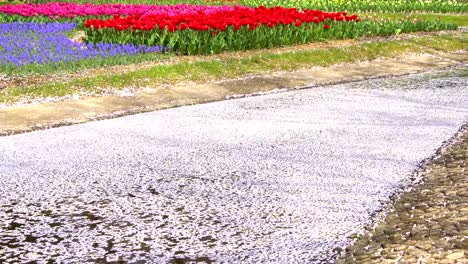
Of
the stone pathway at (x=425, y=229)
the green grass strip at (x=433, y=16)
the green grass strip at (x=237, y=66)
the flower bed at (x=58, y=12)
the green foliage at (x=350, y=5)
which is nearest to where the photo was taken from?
the stone pathway at (x=425, y=229)

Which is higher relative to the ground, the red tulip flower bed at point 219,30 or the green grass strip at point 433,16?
the red tulip flower bed at point 219,30

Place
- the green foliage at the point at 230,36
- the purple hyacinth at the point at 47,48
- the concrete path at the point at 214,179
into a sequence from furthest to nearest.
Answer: the green foliage at the point at 230,36
the purple hyacinth at the point at 47,48
the concrete path at the point at 214,179

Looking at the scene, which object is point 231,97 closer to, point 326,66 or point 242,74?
point 242,74

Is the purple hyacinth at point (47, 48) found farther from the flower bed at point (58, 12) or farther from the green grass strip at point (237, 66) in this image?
the flower bed at point (58, 12)

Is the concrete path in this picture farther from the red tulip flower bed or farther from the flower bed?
the flower bed

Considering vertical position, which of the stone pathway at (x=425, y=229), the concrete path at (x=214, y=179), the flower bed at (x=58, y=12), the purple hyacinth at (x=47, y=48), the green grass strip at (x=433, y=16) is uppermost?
the stone pathway at (x=425, y=229)

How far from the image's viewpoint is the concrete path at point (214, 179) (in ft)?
18.5

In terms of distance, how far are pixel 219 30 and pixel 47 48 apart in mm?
3671

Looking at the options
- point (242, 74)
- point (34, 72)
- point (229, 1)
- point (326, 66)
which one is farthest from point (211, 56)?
point (229, 1)

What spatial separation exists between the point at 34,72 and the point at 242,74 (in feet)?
13.0

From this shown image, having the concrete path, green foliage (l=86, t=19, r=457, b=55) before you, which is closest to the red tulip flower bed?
green foliage (l=86, t=19, r=457, b=55)

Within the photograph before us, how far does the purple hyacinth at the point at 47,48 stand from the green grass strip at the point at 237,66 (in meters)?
1.58

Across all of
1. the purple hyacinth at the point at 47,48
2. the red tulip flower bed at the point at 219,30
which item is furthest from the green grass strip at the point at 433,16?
the purple hyacinth at the point at 47,48

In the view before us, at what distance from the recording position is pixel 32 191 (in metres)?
7.06
